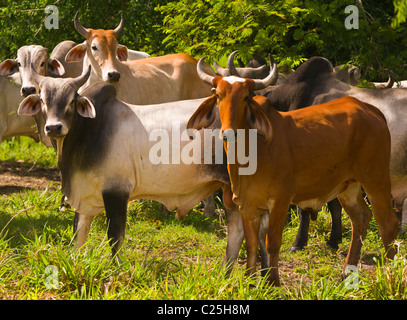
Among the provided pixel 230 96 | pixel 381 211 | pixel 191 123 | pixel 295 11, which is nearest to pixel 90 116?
pixel 191 123

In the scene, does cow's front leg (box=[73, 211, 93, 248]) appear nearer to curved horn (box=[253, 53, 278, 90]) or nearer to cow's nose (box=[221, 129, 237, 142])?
cow's nose (box=[221, 129, 237, 142])

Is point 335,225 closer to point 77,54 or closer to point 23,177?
point 77,54

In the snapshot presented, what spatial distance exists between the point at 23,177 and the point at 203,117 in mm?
5401

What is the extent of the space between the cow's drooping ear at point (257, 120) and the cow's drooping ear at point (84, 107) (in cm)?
130

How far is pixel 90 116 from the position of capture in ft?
18.9

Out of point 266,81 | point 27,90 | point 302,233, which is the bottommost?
point 302,233

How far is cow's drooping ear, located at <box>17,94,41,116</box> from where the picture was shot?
5960 mm

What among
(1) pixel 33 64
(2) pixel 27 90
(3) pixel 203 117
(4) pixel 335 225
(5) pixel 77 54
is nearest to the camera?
(3) pixel 203 117

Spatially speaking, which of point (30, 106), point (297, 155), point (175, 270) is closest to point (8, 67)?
point (30, 106)

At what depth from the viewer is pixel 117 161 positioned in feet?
19.5

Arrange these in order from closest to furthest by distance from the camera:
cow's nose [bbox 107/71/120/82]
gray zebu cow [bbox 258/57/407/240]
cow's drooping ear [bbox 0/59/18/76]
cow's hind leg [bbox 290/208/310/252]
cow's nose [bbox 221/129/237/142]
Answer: cow's nose [bbox 221/129/237/142]
gray zebu cow [bbox 258/57/407/240]
cow's hind leg [bbox 290/208/310/252]
cow's nose [bbox 107/71/120/82]
cow's drooping ear [bbox 0/59/18/76]

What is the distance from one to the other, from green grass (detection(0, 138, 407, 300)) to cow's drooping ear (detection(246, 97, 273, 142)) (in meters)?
1.10

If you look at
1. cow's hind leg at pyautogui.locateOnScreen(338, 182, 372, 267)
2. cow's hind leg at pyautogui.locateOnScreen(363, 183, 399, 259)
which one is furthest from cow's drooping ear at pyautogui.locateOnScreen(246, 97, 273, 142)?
cow's hind leg at pyautogui.locateOnScreen(338, 182, 372, 267)

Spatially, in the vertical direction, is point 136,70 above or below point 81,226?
above
